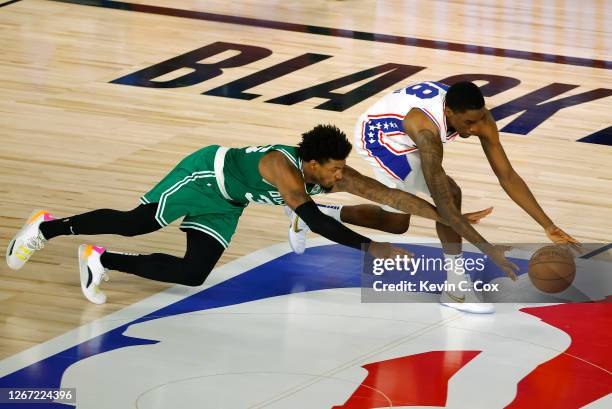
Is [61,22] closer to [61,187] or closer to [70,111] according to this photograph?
[70,111]

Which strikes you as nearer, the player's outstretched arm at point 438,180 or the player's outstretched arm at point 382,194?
the player's outstretched arm at point 438,180

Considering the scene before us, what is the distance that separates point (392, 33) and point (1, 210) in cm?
604

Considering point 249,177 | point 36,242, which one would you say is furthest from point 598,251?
point 36,242

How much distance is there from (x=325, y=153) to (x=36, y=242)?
1.52 meters

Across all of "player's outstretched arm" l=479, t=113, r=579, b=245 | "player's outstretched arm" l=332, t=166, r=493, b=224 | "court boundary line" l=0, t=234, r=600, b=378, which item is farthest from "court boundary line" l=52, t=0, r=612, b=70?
"player's outstretched arm" l=332, t=166, r=493, b=224

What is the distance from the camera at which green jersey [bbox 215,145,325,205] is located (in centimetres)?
584

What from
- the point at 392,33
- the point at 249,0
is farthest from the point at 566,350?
the point at 249,0

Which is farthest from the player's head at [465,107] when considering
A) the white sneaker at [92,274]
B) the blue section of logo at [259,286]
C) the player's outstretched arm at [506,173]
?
the white sneaker at [92,274]

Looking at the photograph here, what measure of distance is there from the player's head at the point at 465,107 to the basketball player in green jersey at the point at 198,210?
0.40 m

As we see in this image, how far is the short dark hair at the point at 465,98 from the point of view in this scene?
19.2ft

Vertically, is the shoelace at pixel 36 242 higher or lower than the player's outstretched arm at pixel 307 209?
lower

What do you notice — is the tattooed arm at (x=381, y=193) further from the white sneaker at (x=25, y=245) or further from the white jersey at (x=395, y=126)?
the white sneaker at (x=25, y=245)

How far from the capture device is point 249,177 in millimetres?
5875

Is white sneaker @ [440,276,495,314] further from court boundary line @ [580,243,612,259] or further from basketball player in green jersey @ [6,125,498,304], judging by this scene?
court boundary line @ [580,243,612,259]
